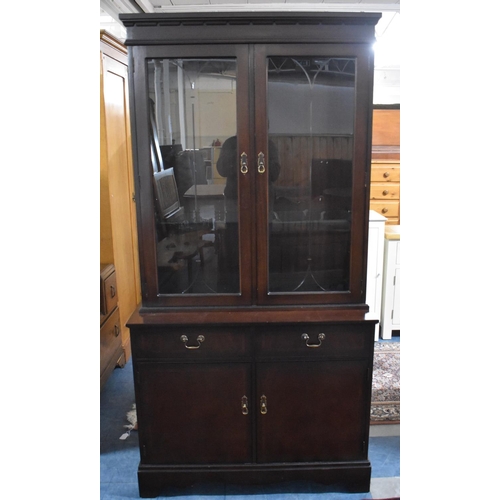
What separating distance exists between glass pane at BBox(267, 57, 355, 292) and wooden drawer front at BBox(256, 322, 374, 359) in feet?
0.54

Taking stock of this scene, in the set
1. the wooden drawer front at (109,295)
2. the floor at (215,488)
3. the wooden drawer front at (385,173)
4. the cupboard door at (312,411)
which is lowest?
the floor at (215,488)

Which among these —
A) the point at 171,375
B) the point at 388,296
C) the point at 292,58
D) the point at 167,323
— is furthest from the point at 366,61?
the point at 388,296

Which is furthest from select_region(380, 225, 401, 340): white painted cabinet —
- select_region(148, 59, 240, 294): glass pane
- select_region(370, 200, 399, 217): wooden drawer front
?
select_region(148, 59, 240, 294): glass pane

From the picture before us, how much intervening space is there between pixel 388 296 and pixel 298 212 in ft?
4.67

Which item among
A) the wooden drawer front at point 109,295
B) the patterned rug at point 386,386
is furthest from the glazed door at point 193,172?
the patterned rug at point 386,386

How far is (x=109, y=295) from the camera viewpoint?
7.18 feet

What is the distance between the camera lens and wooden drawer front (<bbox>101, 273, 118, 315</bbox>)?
2109 mm

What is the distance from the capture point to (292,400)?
159cm

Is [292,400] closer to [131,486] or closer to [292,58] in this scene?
[131,486]

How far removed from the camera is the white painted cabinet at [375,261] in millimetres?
2658

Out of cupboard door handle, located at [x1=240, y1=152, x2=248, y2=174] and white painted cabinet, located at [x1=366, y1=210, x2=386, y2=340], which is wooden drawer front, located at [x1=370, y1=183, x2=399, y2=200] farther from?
cupboard door handle, located at [x1=240, y1=152, x2=248, y2=174]

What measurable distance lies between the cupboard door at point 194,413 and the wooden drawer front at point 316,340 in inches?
4.9

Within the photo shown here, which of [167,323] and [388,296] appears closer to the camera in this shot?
[167,323]

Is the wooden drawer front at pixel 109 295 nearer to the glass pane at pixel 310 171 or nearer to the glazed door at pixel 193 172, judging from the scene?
the glazed door at pixel 193 172
